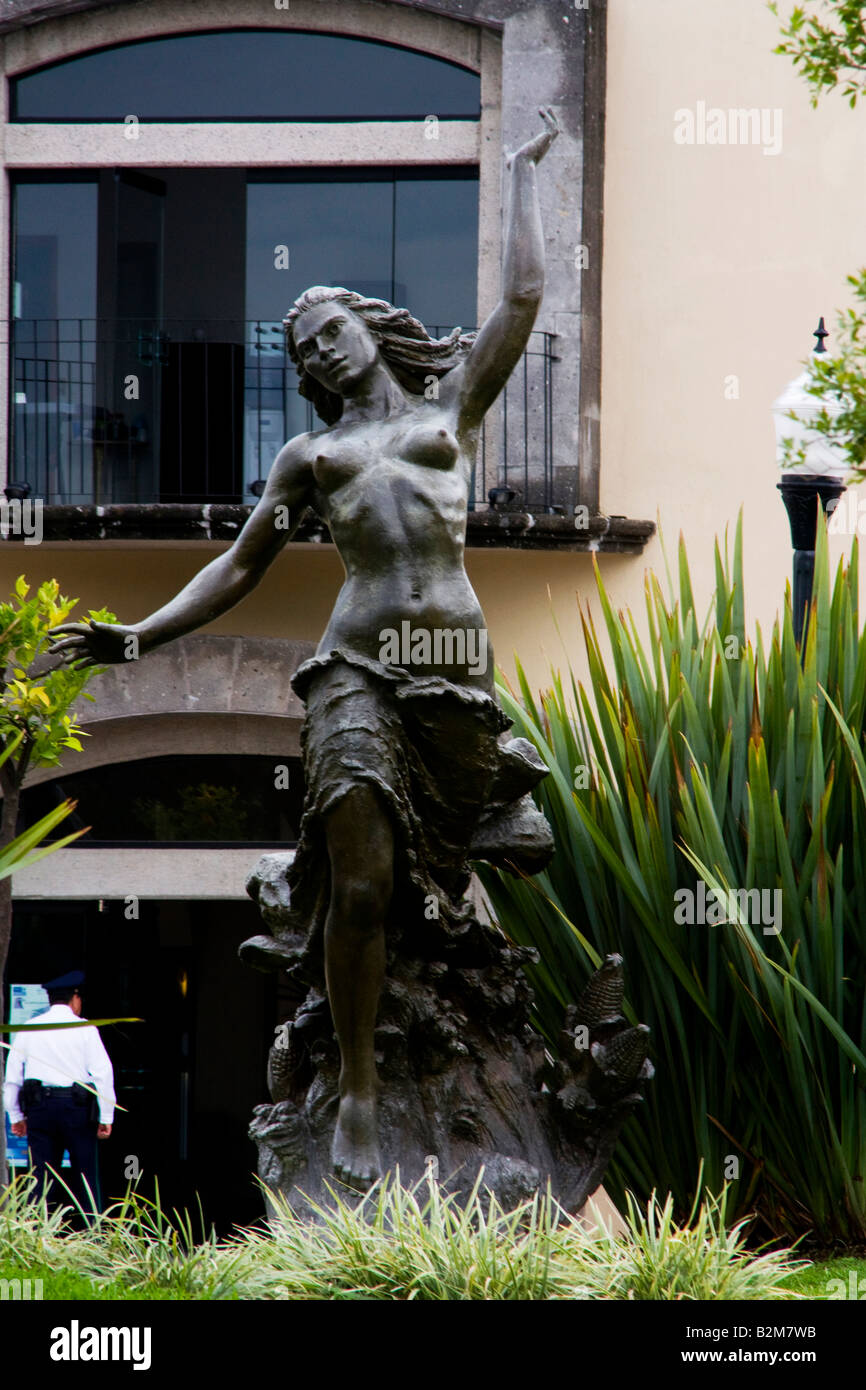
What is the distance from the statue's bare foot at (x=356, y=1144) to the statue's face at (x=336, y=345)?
167 centimetres

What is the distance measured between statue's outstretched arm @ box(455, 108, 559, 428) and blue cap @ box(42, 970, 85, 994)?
6187mm

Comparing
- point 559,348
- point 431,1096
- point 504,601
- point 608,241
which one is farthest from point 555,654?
point 431,1096

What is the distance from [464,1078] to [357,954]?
0.48 metres

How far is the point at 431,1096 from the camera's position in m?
4.45

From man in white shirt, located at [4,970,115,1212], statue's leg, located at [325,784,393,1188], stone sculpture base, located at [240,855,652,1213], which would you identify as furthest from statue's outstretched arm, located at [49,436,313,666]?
man in white shirt, located at [4,970,115,1212]

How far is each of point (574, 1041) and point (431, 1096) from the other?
1.29 feet

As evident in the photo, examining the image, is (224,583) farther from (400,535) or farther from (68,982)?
(68,982)


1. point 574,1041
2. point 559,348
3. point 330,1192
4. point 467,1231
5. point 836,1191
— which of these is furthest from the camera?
point 559,348

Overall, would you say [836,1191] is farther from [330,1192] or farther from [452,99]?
[452,99]

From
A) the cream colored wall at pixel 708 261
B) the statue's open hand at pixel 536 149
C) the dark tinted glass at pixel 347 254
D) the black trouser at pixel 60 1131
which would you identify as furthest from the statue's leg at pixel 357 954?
the dark tinted glass at pixel 347 254

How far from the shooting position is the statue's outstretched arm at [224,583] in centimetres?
466

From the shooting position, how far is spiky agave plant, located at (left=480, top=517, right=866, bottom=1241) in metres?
5.23

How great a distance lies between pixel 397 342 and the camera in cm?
471

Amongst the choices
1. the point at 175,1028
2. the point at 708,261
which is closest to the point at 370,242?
the point at 708,261
